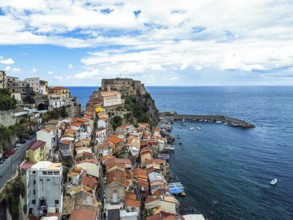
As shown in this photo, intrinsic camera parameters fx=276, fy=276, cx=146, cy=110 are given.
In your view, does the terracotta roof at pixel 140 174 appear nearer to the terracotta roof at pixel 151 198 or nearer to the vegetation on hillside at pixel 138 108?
the terracotta roof at pixel 151 198

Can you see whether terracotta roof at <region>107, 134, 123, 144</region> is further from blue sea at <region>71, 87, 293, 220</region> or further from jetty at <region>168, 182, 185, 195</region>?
jetty at <region>168, 182, 185, 195</region>

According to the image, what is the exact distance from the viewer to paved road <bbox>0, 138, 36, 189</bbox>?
2706cm

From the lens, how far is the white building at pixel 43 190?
27.1m

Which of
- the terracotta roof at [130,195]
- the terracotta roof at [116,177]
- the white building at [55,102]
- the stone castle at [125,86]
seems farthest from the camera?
the stone castle at [125,86]

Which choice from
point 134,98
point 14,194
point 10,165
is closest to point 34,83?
point 134,98

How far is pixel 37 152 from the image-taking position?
104ft

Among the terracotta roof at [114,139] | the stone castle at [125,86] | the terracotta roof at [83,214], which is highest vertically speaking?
the stone castle at [125,86]

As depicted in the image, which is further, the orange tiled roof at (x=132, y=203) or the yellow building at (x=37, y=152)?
the orange tiled roof at (x=132, y=203)

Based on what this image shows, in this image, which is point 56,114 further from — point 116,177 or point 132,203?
point 132,203

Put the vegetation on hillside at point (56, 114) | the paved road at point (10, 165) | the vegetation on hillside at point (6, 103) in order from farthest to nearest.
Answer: the vegetation on hillside at point (56, 114)
the vegetation on hillside at point (6, 103)
the paved road at point (10, 165)

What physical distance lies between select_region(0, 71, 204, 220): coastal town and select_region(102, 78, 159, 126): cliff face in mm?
10147

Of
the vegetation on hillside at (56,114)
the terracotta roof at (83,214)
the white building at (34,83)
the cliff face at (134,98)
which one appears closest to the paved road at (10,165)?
the terracotta roof at (83,214)

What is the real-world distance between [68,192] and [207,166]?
29.3 m

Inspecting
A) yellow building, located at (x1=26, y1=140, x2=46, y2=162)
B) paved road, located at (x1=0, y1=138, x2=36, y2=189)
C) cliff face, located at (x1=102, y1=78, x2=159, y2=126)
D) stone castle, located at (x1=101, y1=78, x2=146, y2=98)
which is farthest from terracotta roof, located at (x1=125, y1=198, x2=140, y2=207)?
stone castle, located at (x1=101, y1=78, x2=146, y2=98)
